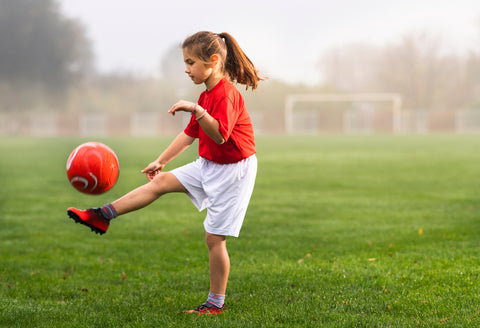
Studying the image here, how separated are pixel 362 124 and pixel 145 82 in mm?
26872

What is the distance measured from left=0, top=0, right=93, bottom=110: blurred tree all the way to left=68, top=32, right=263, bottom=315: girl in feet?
185

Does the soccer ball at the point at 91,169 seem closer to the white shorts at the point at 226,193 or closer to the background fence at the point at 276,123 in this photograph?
the white shorts at the point at 226,193

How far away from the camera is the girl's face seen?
146 inches

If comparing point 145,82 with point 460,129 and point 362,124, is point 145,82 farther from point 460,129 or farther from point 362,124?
point 460,129

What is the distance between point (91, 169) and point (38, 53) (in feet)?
184

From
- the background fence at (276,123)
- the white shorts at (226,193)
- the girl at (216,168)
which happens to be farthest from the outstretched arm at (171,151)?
the background fence at (276,123)

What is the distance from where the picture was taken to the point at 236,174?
3824mm

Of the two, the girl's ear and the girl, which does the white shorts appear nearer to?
the girl

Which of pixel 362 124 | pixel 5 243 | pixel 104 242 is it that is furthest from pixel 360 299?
pixel 362 124

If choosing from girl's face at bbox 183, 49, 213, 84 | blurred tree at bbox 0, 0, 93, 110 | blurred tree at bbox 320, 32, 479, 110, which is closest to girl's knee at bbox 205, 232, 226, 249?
girl's face at bbox 183, 49, 213, 84

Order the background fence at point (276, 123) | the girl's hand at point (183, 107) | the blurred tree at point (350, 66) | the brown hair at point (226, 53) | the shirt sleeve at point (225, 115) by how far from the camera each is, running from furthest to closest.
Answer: the blurred tree at point (350, 66) → the background fence at point (276, 123) → the brown hair at point (226, 53) → the shirt sleeve at point (225, 115) → the girl's hand at point (183, 107)

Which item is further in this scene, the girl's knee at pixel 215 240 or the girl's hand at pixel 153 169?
the girl's hand at pixel 153 169

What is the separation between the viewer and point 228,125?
3.59m

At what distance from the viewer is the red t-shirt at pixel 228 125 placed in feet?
11.9
